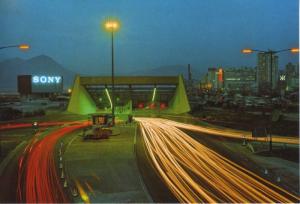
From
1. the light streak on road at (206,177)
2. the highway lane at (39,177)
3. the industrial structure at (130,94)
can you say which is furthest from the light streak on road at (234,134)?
the industrial structure at (130,94)

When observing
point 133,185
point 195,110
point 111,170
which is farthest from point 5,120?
point 133,185

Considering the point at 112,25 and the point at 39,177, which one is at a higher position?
the point at 112,25

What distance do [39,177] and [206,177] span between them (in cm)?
819

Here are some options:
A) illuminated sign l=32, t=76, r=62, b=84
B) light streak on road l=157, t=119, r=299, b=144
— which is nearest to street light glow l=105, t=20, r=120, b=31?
light streak on road l=157, t=119, r=299, b=144

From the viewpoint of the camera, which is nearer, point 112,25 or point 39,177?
point 39,177

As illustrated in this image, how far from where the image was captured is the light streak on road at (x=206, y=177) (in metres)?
15.0

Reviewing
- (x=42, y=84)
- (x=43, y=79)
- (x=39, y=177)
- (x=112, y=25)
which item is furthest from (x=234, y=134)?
(x=43, y=79)

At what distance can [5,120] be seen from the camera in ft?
179

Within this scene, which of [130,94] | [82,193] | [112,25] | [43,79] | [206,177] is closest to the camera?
[82,193]

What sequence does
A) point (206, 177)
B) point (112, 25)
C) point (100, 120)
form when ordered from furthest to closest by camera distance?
1. point (112, 25)
2. point (100, 120)
3. point (206, 177)

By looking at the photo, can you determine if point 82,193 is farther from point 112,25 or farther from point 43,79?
point 43,79

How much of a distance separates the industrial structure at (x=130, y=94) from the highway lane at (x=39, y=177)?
35097 millimetres

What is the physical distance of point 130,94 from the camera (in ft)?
251

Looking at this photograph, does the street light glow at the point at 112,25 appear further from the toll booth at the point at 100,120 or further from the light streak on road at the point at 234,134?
the light streak on road at the point at 234,134
